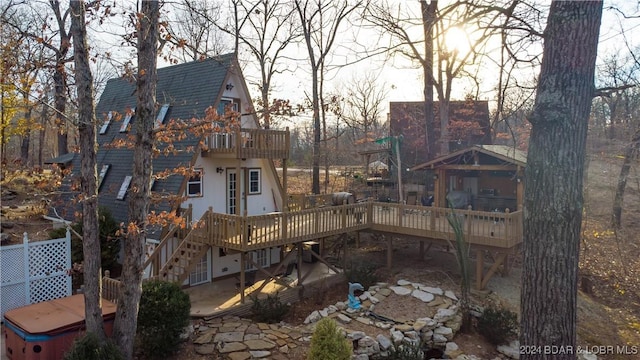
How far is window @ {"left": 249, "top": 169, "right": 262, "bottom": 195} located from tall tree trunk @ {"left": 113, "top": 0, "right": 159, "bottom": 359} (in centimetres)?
695

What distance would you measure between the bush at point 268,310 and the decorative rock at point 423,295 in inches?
132

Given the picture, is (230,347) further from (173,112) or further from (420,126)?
A: (420,126)

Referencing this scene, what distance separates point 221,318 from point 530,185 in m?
7.31

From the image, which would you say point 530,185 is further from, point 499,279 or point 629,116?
point 629,116

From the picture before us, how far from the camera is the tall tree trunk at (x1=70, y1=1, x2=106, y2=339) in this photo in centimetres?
575

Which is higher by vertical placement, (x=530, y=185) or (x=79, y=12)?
(x=79, y=12)

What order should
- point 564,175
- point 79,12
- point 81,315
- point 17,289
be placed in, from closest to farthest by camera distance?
point 564,175, point 79,12, point 81,315, point 17,289

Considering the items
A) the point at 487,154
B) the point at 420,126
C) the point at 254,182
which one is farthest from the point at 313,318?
the point at 420,126

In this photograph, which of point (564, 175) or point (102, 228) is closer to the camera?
point (564, 175)

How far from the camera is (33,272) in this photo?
8430mm

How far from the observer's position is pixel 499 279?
11.9 m

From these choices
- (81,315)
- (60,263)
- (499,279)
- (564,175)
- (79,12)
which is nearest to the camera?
(564,175)

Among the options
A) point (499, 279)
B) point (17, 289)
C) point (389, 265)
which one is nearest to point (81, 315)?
point (17, 289)

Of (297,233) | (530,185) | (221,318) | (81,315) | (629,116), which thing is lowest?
(221,318)
